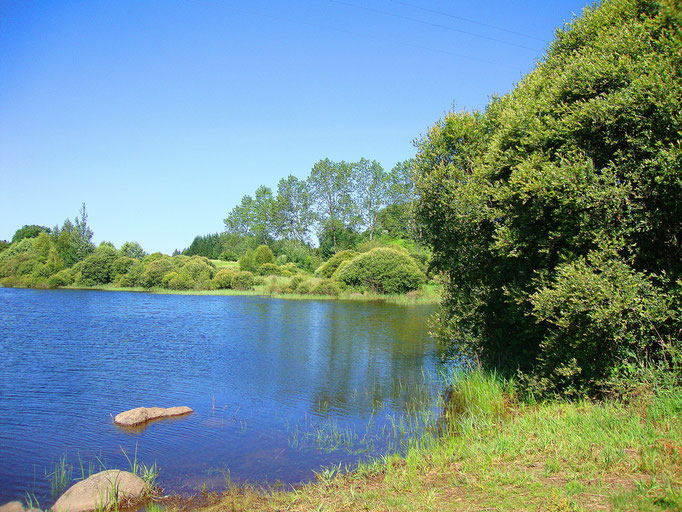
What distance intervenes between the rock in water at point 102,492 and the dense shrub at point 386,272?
44565mm

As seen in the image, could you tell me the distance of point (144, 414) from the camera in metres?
11.3

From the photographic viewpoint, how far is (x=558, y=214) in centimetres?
835

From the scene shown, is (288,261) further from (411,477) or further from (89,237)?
(411,477)

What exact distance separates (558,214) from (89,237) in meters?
78.1

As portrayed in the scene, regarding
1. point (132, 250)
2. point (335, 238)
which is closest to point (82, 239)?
point (132, 250)

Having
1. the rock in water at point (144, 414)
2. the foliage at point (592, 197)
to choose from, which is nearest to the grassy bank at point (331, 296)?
the rock in water at point (144, 414)

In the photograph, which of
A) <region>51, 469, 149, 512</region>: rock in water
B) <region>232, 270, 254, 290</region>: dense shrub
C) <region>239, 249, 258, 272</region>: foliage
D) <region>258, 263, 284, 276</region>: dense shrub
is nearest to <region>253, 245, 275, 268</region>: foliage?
<region>239, 249, 258, 272</region>: foliage

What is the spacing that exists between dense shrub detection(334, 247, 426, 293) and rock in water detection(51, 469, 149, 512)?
44565 millimetres

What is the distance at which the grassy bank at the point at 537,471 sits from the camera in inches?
189

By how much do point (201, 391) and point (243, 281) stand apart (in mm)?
43453

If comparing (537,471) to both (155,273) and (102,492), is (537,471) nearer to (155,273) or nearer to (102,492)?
(102,492)

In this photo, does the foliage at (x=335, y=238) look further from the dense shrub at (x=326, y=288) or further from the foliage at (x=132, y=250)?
the foliage at (x=132, y=250)

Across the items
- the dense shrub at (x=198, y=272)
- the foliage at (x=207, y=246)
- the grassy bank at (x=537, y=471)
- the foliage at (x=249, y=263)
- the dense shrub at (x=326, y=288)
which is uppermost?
the foliage at (x=207, y=246)

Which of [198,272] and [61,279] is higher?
[198,272]
